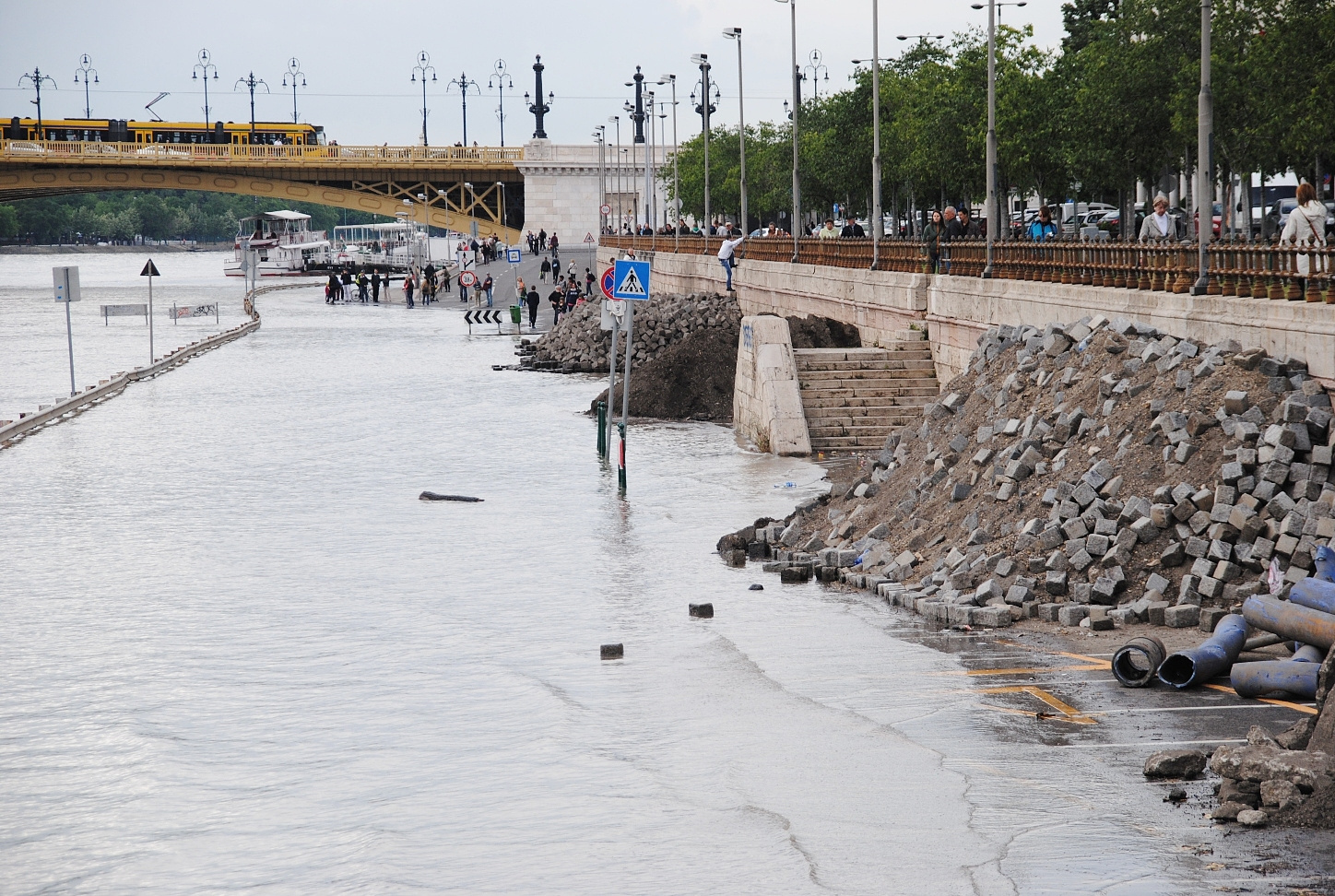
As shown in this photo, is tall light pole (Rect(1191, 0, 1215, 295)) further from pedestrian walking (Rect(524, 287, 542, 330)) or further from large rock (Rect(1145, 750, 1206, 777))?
pedestrian walking (Rect(524, 287, 542, 330))

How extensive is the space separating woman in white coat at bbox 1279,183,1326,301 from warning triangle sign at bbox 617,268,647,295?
8.94 meters

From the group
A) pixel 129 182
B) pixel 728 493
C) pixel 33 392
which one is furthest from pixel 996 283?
pixel 129 182

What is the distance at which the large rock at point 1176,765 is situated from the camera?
9367 millimetres

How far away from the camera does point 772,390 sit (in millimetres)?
27172

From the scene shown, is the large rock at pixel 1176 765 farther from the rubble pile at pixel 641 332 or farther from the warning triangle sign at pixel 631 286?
the rubble pile at pixel 641 332

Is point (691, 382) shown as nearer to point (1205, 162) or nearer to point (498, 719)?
point (1205, 162)

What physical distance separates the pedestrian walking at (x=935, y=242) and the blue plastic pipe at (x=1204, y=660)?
16864 millimetres

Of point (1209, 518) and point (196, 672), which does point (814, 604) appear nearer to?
point (1209, 518)

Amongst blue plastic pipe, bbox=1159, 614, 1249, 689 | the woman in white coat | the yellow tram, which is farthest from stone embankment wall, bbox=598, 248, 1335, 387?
the yellow tram

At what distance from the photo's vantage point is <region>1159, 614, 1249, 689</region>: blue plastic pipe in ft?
37.1

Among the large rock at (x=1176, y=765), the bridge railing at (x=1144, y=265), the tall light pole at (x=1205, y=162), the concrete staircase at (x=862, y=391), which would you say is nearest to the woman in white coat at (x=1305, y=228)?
the bridge railing at (x=1144, y=265)

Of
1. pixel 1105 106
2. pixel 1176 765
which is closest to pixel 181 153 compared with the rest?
pixel 1105 106

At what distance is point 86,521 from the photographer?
2148 cm

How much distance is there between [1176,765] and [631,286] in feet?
45.0
